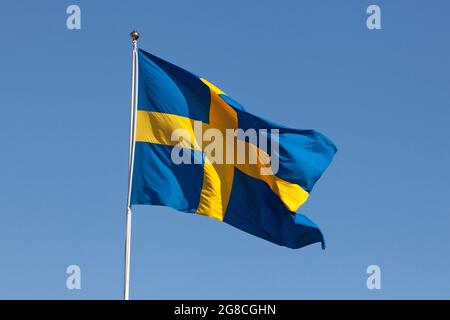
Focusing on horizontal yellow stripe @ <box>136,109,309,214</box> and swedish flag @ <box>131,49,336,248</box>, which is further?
horizontal yellow stripe @ <box>136,109,309,214</box>

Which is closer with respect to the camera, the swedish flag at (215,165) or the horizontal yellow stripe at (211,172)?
the swedish flag at (215,165)

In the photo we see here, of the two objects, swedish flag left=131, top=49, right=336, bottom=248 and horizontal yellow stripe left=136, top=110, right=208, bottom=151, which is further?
horizontal yellow stripe left=136, top=110, right=208, bottom=151

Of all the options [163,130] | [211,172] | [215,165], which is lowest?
[211,172]

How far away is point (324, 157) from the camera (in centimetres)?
2430

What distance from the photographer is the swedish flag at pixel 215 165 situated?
914 inches

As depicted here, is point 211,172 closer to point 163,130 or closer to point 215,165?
point 215,165

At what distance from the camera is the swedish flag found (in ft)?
76.1

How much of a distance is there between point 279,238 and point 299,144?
2590 mm

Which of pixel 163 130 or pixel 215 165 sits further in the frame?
pixel 215 165

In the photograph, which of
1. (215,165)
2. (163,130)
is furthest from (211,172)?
(163,130)

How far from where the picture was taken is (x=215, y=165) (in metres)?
23.8
